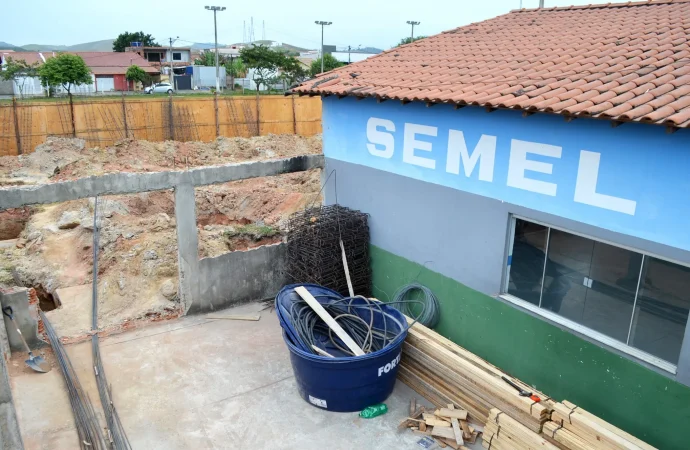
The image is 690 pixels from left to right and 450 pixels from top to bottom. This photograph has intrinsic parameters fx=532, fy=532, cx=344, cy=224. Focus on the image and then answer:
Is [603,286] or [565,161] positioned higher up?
[565,161]

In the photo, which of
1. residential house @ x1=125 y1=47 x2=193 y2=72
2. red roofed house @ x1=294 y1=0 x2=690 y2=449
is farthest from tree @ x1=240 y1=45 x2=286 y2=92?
red roofed house @ x1=294 y1=0 x2=690 y2=449

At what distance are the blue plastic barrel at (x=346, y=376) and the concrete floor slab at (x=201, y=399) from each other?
0.19 meters

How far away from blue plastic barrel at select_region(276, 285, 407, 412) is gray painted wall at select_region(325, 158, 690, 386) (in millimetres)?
1535

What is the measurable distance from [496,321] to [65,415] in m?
6.29

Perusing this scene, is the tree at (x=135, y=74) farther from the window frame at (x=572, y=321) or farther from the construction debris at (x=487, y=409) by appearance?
the window frame at (x=572, y=321)

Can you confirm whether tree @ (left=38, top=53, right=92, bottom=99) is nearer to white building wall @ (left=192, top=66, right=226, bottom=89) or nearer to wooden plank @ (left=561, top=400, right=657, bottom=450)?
white building wall @ (left=192, top=66, right=226, bottom=89)

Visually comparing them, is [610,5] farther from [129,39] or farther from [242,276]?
[129,39]

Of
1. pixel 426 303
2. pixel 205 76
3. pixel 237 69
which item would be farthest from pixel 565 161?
pixel 205 76

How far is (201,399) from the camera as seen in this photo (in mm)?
7836

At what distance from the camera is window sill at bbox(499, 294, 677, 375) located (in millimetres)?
6125

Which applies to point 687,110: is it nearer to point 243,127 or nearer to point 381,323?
point 381,323

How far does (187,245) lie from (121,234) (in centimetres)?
→ 626

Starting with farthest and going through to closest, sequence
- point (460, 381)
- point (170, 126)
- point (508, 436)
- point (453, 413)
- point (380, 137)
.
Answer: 1. point (170, 126)
2. point (380, 137)
3. point (460, 381)
4. point (453, 413)
5. point (508, 436)

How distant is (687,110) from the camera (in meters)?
5.34
